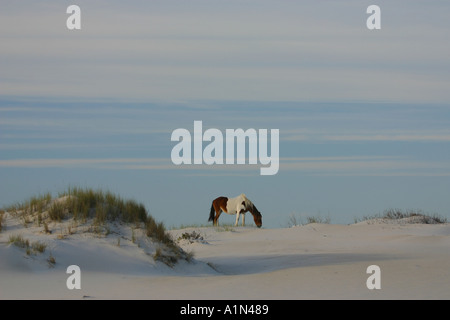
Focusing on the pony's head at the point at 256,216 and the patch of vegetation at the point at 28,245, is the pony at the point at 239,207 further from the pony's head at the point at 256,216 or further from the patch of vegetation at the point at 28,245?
the patch of vegetation at the point at 28,245

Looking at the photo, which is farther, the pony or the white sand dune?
the pony

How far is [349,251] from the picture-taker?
58.1 feet

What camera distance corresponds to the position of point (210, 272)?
14.7 m

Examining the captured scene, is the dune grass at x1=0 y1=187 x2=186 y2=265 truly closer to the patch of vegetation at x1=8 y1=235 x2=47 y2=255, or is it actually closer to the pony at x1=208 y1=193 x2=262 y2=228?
the patch of vegetation at x1=8 y1=235 x2=47 y2=255

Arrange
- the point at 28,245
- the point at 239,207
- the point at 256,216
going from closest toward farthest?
the point at 28,245 → the point at 239,207 → the point at 256,216

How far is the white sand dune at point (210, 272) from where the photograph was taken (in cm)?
1135

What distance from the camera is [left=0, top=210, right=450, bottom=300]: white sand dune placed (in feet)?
37.2

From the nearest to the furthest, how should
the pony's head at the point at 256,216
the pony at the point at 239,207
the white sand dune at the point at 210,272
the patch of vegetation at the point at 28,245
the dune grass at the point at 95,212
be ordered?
the white sand dune at the point at 210,272
the patch of vegetation at the point at 28,245
the dune grass at the point at 95,212
the pony at the point at 239,207
the pony's head at the point at 256,216

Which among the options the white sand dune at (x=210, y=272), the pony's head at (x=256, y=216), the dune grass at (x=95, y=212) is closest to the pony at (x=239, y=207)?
the pony's head at (x=256, y=216)

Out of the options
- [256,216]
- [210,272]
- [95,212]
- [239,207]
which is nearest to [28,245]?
[95,212]

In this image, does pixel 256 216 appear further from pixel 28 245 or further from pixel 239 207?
pixel 28 245

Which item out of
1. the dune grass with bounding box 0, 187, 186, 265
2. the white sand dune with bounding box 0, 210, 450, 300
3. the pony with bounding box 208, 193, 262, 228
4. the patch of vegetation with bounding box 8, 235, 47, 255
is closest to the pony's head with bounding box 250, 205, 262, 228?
the pony with bounding box 208, 193, 262, 228
